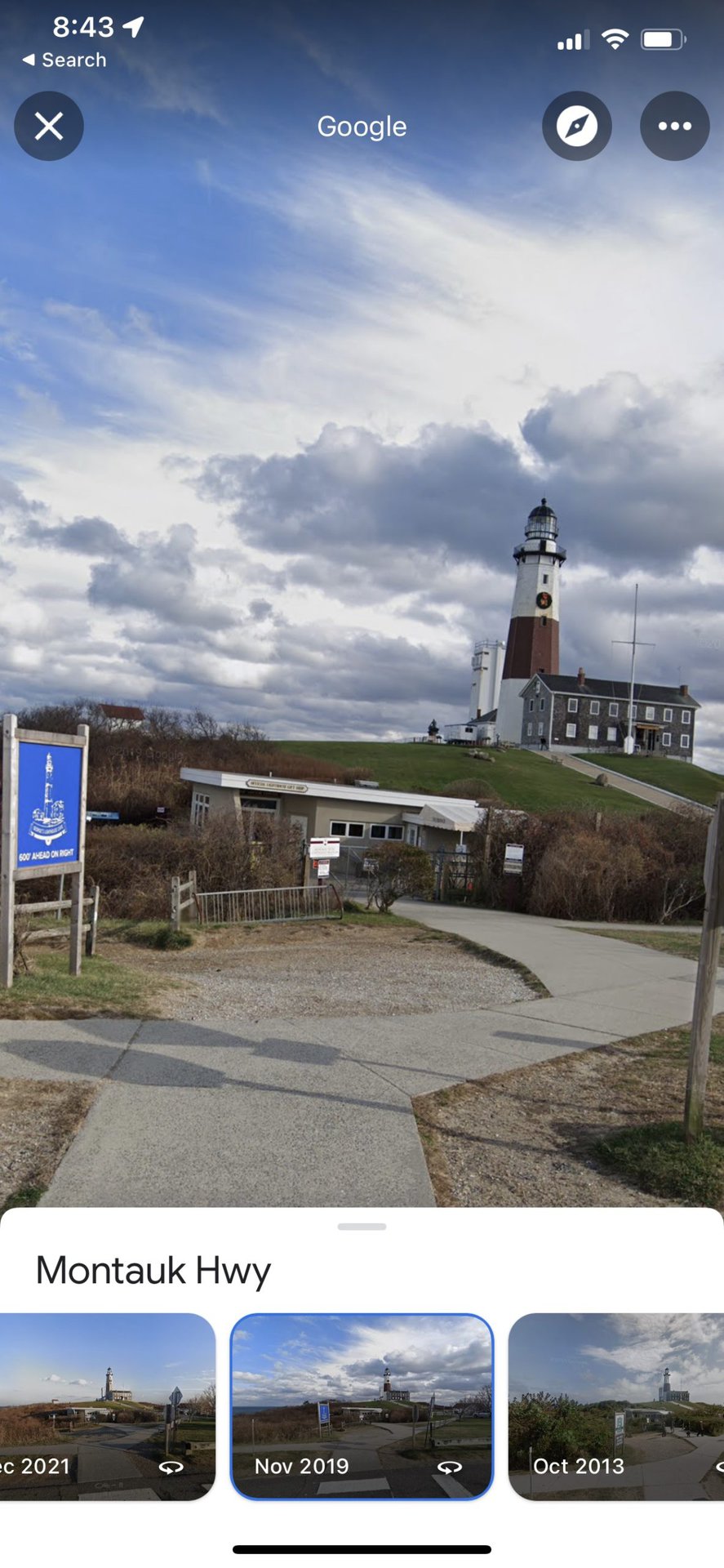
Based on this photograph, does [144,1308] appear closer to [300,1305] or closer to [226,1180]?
[300,1305]

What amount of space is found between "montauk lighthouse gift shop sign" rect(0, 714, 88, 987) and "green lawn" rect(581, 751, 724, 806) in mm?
41636

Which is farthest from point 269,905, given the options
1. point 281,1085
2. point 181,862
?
point 281,1085

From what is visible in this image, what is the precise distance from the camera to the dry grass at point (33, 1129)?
395 cm

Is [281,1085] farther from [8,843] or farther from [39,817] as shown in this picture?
[39,817]

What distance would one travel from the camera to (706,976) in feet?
15.9

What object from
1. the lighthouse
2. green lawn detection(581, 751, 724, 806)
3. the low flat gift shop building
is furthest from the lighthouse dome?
the low flat gift shop building

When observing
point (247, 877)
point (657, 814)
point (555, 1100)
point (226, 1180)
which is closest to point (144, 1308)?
point (226, 1180)

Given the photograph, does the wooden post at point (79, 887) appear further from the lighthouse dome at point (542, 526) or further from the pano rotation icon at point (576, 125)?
the lighthouse dome at point (542, 526)

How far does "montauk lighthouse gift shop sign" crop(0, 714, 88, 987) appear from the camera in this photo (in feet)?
24.0

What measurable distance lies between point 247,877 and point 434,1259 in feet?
56.1

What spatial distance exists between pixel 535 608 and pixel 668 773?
21.1 metres

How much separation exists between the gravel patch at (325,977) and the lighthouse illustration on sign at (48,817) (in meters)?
Result: 1.67

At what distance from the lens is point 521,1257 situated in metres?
1.55

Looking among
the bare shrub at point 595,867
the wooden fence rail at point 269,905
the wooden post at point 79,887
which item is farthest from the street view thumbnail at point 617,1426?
the bare shrub at point 595,867
